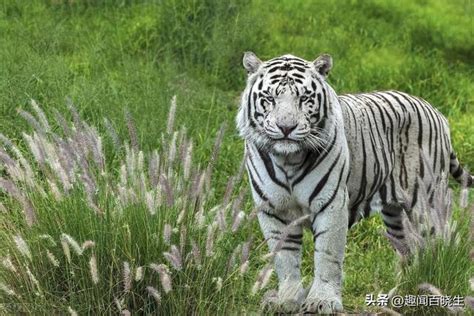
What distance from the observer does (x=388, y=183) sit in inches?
197

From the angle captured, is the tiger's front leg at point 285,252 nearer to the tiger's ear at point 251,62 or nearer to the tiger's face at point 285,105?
the tiger's face at point 285,105

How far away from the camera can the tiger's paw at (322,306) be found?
4.37m

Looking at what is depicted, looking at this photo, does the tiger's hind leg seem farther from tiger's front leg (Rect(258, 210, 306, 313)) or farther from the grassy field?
tiger's front leg (Rect(258, 210, 306, 313))

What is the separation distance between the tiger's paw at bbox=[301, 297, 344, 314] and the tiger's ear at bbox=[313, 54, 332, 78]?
0.97 metres

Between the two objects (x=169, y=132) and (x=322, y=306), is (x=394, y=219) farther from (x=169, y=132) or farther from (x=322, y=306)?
(x=169, y=132)

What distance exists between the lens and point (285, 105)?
4184 mm

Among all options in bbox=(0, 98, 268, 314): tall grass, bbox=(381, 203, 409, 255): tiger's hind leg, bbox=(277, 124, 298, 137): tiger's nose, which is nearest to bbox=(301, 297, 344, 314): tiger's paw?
bbox=(0, 98, 268, 314): tall grass

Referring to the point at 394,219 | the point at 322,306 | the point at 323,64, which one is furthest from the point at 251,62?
the point at 394,219

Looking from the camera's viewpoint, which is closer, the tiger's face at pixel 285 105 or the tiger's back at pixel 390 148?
Answer: the tiger's face at pixel 285 105

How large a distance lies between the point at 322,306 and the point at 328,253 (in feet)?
0.75

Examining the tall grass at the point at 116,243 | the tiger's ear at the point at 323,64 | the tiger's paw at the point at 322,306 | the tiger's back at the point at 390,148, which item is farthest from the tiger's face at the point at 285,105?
the tiger's paw at the point at 322,306

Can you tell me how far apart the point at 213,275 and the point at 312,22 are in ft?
19.9

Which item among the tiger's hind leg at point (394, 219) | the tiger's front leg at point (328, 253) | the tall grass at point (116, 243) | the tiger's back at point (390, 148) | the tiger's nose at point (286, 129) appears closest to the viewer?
the tall grass at point (116, 243)

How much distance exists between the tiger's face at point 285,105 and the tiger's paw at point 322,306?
66cm
